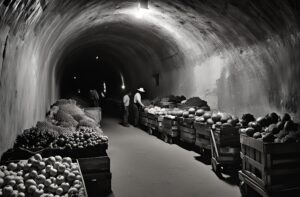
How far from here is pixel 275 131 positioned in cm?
598

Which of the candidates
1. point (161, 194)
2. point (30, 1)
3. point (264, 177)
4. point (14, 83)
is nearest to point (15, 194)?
point (14, 83)

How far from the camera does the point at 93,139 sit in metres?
6.18

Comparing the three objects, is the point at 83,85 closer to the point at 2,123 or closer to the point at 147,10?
Result: the point at 147,10

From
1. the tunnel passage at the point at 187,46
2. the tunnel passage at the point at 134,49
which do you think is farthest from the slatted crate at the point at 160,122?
the tunnel passage at the point at 134,49

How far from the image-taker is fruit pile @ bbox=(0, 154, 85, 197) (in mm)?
3619

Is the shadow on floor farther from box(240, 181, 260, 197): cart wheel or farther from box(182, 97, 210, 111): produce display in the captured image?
box(182, 97, 210, 111): produce display

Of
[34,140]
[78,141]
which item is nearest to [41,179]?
[34,140]

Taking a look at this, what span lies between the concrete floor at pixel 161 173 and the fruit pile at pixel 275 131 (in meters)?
1.26

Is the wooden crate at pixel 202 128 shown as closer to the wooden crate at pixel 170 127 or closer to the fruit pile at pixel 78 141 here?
the wooden crate at pixel 170 127

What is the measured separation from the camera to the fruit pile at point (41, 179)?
11.9ft

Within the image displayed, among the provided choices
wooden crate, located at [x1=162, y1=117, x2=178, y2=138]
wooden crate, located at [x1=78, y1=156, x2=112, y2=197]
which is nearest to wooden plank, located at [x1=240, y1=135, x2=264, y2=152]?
wooden crate, located at [x1=78, y1=156, x2=112, y2=197]

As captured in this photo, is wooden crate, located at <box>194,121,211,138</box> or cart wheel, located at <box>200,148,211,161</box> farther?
cart wheel, located at <box>200,148,211,161</box>

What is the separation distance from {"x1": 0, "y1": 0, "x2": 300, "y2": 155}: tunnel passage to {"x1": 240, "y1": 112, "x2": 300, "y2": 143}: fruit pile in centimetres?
81

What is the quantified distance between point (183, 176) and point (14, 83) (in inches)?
165
